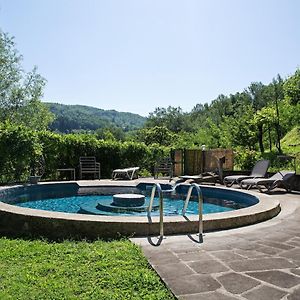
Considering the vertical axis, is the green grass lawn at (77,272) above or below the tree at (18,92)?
below

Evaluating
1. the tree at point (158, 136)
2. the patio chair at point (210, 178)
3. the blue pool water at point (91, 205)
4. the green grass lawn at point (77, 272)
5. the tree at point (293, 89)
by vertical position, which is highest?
the tree at point (293, 89)

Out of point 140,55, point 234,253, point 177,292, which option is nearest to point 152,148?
point 140,55

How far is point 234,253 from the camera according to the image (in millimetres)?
4117

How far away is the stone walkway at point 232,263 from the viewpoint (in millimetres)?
2996

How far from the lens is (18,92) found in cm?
2692

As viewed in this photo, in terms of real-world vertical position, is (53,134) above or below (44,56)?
below

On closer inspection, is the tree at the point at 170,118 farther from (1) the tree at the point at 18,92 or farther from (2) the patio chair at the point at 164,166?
(2) the patio chair at the point at 164,166

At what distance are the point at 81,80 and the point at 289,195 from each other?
19.1m

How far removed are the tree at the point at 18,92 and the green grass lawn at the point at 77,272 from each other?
23.1 metres

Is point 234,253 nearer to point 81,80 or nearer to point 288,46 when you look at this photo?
point 288,46

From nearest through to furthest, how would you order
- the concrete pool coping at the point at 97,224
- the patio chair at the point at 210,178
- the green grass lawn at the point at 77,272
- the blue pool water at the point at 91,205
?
1. the green grass lawn at the point at 77,272
2. the concrete pool coping at the point at 97,224
3. the blue pool water at the point at 91,205
4. the patio chair at the point at 210,178

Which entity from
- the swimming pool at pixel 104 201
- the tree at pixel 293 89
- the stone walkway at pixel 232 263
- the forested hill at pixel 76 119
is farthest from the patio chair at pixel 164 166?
the forested hill at pixel 76 119

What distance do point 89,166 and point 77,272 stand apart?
11.2 meters

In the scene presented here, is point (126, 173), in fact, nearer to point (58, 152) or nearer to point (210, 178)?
point (58, 152)
